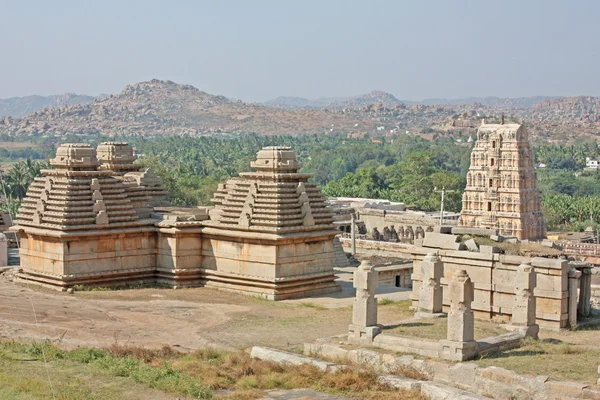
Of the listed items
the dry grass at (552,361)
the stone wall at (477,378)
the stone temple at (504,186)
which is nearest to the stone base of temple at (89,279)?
the stone wall at (477,378)

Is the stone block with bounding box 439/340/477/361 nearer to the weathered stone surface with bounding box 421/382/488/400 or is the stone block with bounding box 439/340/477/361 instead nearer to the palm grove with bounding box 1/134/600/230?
the weathered stone surface with bounding box 421/382/488/400

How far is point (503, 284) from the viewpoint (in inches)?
881

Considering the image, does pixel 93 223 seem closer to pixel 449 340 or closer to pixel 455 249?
pixel 455 249

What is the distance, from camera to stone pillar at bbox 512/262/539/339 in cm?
1991

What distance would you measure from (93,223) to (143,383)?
438 inches

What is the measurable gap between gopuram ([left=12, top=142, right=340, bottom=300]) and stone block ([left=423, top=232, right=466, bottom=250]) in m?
3.91

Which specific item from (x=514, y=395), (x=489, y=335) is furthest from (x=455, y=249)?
(x=514, y=395)

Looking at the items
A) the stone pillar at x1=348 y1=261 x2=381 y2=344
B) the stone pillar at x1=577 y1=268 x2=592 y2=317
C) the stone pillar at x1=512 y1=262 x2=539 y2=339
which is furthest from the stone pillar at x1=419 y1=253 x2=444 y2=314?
the stone pillar at x1=577 y1=268 x2=592 y2=317

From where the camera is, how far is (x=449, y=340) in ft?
58.2

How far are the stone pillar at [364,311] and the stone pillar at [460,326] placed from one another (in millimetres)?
1756

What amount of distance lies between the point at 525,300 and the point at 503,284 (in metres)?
2.35

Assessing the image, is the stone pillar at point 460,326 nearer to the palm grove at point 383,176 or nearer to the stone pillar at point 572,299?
the stone pillar at point 572,299

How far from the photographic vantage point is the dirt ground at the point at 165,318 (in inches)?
836

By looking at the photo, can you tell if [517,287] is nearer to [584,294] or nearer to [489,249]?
[489,249]
